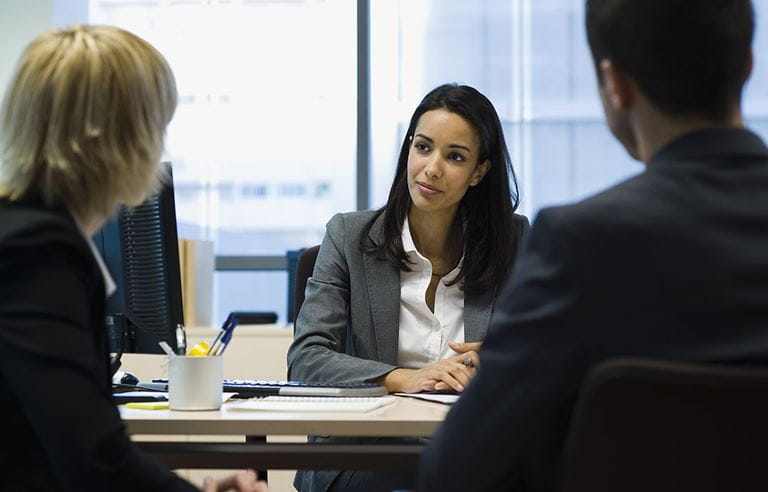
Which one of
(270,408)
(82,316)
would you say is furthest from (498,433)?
(270,408)

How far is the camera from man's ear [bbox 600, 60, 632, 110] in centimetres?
103

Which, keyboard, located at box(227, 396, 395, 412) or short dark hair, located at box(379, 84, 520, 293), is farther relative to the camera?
short dark hair, located at box(379, 84, 520, 293)

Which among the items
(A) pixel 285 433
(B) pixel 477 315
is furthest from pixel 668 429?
(B) pixel 477 315

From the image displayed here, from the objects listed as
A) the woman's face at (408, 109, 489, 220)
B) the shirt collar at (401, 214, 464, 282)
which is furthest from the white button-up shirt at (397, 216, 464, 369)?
the woman's face at (408, 109, 489, 220)

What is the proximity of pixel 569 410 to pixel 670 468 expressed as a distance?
0.12 meters

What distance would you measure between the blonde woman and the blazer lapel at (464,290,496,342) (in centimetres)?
108

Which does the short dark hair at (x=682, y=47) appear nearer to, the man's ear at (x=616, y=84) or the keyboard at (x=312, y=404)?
the man's ear at (x=616, y=84)

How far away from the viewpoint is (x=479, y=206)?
2.61 m

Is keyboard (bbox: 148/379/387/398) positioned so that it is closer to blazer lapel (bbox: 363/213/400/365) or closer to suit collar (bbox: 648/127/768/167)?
blazer lapel (bbox: 363/213/400/365)

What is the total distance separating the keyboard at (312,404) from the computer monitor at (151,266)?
30 cm

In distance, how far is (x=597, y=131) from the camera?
14.5 feet

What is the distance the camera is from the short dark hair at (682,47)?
38.4 inches

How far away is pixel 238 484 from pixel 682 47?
0.85 meters

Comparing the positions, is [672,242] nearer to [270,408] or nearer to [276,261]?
[270,408]
